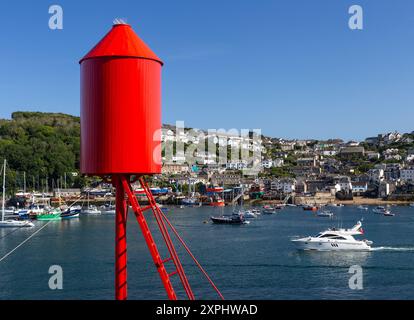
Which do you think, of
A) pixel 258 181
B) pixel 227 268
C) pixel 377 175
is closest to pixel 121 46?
pixel 227 268

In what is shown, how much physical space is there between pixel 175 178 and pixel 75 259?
11067 centimetres

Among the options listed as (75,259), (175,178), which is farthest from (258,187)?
(75,259)

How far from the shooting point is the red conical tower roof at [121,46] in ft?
21.4

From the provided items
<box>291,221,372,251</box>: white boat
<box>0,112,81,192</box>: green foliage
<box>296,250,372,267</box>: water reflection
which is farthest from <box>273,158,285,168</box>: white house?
<box>296,250,372,267</box>: water reflection

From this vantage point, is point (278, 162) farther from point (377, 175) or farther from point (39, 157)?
point (39, 157)

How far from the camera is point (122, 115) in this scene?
256 inches

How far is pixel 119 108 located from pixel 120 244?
1.66 metres

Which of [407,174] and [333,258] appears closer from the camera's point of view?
[333,258]

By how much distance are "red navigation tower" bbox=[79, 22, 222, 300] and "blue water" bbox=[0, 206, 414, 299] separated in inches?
378

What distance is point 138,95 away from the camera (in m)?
6.54

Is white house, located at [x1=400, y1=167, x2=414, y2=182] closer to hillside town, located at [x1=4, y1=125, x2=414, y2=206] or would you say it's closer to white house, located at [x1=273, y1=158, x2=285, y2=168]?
hillside town, located at [x1=4, y1=125, x2=414, y2=206]

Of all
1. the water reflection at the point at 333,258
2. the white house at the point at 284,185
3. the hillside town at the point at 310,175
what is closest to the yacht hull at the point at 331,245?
the water reflection at the point at 333,258

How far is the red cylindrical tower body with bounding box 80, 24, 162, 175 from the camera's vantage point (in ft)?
21.3
